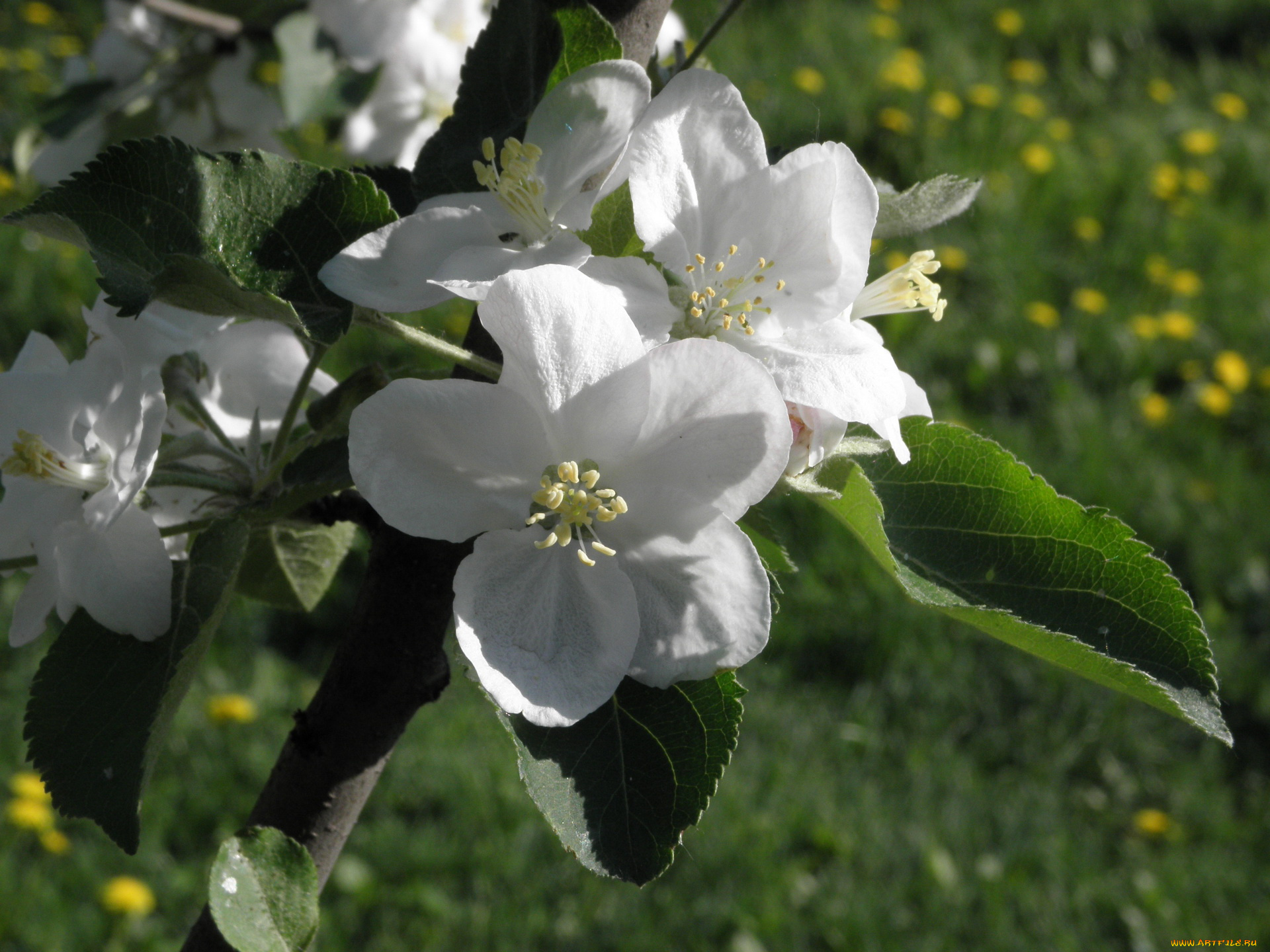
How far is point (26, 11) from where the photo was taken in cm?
464

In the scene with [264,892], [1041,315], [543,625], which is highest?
[543,625]

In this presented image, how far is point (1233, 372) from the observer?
376 centimetres

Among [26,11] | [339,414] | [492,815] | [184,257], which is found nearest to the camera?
[184,257]

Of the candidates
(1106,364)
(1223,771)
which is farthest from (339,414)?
(1106,364)

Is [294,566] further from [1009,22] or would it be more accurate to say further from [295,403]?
[1009,22]

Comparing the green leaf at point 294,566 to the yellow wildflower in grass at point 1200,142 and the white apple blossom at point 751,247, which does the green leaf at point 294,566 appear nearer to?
the white apple blossom at point 751,247

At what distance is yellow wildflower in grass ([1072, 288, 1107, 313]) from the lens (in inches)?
156

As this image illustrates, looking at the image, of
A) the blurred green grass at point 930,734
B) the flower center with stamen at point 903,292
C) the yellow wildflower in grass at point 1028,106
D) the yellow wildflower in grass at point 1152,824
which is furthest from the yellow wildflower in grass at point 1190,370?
the flower center with stamen at point 903,292

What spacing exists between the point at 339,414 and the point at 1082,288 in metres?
3.64

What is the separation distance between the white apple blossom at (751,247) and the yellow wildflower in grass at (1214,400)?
320 centimetres

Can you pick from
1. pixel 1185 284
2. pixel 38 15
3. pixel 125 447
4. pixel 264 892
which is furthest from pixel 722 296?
pixel 38 15

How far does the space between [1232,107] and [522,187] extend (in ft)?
15.4

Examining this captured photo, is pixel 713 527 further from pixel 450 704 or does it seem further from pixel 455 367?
pixel 450 704

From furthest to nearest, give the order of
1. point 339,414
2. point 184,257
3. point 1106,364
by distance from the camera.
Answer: point 1106,364
point 339,414
point 184,257
